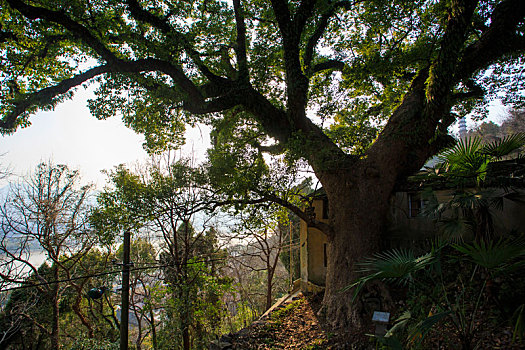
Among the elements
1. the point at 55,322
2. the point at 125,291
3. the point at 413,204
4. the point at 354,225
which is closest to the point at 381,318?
the point at 354,225

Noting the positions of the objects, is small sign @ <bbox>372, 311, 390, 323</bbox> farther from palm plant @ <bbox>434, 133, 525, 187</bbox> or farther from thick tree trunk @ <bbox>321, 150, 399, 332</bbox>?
palm plant @ <bbox>434, 133, 525, 187</bbox>

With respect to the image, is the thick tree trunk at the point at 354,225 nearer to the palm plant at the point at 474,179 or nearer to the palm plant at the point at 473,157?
the palm plant at the point at 474,179

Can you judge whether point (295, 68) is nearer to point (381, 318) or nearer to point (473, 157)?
point (473, 157)

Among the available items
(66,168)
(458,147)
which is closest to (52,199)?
(66,168)

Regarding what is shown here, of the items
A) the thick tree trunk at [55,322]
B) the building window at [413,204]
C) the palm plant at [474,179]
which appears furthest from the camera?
the thick tree trunk at [55,322]

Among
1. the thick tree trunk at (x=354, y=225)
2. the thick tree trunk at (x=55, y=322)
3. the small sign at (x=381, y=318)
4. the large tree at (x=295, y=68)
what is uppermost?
the large tree at (x=295, y=68)

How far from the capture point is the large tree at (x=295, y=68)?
521 cm

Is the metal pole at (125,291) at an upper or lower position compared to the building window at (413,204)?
lower

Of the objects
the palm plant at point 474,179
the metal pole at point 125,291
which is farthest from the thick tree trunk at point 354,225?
the metal pole at point 125,291

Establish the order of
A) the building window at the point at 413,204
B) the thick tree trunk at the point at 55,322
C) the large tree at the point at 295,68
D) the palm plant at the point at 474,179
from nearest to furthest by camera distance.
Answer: the palm plant at the point at 474,179 → the large tree at the point at 295,68 → the building window at the point at 413,204 → the thick tree trunk at the point at 55,322

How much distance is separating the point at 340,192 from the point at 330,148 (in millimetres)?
1024

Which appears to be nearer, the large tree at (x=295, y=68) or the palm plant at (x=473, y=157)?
the palm plant at (x=473, y=157)

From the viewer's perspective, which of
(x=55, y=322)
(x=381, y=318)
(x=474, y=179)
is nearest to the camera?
(x=381, y=318)

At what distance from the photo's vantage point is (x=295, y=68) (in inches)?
221
